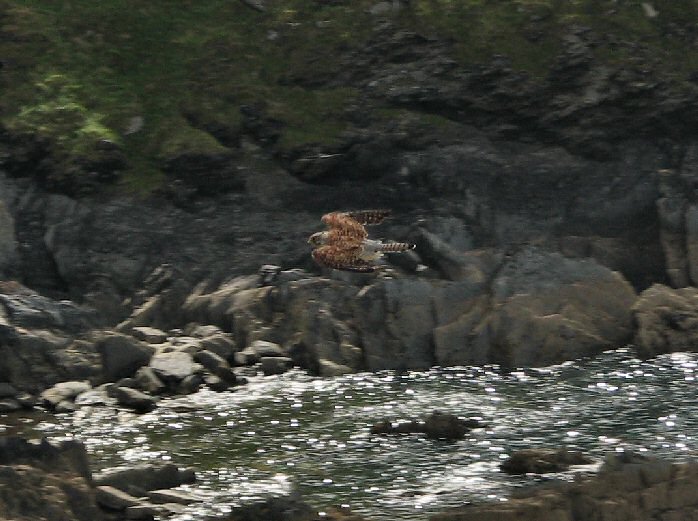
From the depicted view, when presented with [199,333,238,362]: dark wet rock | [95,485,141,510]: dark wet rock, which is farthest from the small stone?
[95,485,141,510]: dark wet rock

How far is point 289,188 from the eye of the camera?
74.9 meters

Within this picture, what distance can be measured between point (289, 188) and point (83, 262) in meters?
11.3

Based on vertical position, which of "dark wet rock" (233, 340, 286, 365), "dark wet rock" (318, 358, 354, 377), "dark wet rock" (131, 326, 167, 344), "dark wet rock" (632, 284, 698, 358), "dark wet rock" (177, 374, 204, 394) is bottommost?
"dark wet rock" (177, 374, 204, 394)

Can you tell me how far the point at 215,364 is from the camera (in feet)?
197

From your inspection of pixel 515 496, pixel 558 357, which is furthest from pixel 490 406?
pixel 515 496

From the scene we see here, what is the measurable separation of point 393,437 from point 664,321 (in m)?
17.0

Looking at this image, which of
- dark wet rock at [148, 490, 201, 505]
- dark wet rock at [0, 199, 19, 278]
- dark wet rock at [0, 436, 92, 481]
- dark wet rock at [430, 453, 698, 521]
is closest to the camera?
dark wet rock at [430, 453, 698, 521]

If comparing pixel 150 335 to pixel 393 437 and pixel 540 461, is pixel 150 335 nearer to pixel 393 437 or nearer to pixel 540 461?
pixel 393 437

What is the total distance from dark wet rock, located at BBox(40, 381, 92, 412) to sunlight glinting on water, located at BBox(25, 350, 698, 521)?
153 centimetres

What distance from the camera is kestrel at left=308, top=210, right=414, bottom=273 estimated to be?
6469 centimetres

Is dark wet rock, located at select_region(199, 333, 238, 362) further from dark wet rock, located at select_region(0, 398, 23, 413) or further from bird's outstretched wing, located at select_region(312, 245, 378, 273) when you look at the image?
dark wet rock, located at select_region(0, 398, 23, 413)

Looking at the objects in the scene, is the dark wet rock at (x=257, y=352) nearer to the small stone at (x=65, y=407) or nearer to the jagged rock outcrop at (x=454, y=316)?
the jagged rock outcrop at (x=454, y=316)

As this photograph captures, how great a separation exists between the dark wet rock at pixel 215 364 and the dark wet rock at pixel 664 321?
17046 mm

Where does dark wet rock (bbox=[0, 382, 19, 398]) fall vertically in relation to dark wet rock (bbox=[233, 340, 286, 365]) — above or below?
below
